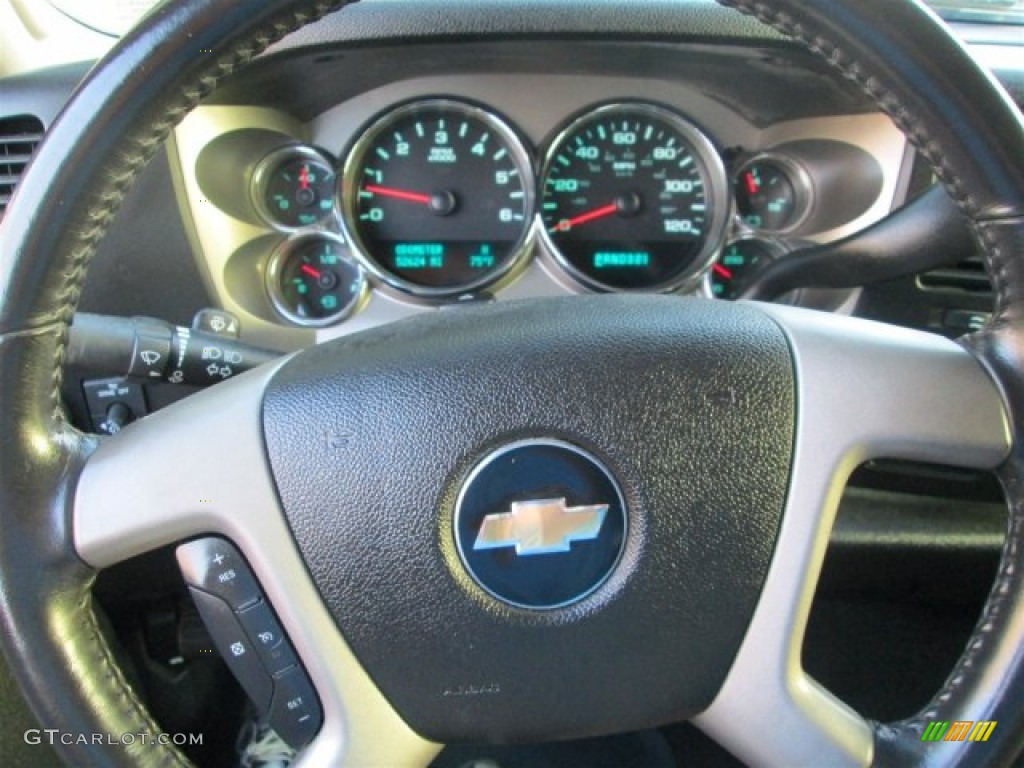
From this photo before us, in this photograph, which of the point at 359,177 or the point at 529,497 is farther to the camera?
the point at 359,177

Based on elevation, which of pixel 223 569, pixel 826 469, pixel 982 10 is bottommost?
pixel 223 569

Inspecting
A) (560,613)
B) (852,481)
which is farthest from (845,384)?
(852,481)

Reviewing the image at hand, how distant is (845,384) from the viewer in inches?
31.9

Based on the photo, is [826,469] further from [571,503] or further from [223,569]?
[223,569]

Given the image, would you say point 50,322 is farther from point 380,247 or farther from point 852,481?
point 852,481

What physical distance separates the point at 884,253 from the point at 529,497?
0.69 meters

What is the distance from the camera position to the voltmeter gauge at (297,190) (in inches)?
61.9

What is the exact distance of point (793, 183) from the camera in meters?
1.69

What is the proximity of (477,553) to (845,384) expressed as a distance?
34 centimetres

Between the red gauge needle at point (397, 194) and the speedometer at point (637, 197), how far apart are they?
0.20 m

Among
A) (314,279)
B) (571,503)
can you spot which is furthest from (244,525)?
(314,279)

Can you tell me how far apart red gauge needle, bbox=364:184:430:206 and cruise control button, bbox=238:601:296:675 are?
94cm

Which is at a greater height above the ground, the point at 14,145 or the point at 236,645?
the point at 14,145

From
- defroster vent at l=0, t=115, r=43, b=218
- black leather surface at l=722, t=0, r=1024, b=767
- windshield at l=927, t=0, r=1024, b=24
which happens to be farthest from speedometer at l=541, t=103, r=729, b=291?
black leather surface at l=722, t=0, r=1024, b=767
